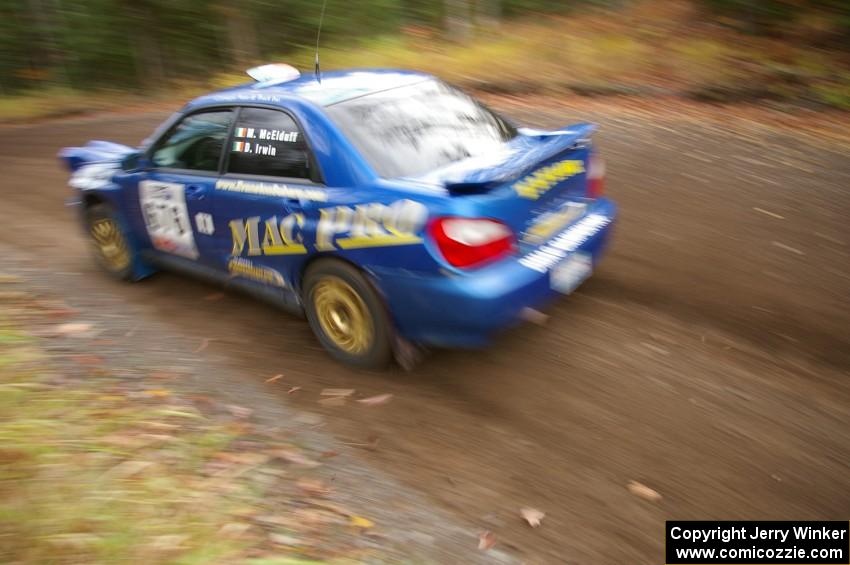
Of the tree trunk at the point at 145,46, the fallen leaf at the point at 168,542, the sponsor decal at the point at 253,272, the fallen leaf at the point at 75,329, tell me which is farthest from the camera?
the tree trunk at the point at 145,46

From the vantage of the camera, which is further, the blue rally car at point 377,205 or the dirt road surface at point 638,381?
the blue rally car at point 377,205

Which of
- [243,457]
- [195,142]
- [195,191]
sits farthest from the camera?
[195,142]

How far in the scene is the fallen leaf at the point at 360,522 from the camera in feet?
9.55

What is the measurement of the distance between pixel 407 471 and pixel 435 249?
3.62 feet

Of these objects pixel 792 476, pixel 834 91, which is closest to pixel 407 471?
pixel 792 476

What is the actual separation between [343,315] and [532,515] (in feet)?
5.65

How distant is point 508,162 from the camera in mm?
3699

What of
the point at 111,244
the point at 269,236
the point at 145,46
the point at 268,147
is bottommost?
the point at 111,244

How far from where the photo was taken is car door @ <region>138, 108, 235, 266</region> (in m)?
4.55

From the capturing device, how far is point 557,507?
2.99 meters

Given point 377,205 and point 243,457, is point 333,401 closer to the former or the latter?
point 243,457

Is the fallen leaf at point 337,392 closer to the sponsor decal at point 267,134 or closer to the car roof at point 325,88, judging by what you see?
the sponsor decal at point 267,134

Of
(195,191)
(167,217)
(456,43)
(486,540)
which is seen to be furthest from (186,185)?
(456,43)

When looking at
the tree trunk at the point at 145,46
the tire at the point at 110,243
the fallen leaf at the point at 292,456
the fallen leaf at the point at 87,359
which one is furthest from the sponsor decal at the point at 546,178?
the tree trunk at the point at 145,46
